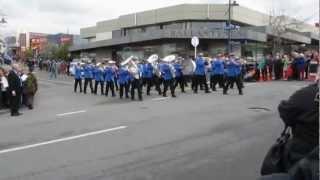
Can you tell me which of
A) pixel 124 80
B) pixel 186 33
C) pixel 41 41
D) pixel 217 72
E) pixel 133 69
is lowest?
pixel 124 80

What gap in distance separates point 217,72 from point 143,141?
1275 centimetres

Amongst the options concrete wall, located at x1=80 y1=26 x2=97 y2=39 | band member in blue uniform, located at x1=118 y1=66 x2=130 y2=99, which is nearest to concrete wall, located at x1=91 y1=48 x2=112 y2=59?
concrete wall, located at x1=80 y1=26 x2=97 y2=39

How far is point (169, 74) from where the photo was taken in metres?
22.5

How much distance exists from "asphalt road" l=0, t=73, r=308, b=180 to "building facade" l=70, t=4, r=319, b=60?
28.7 metres

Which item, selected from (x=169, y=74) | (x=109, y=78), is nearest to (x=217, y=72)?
(x=169, y=74)

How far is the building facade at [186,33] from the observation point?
53.2 metres

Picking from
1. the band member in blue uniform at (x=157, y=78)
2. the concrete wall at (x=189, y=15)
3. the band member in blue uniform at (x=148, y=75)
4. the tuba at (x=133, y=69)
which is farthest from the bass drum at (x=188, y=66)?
the concrete wall at (x=189, y=15)

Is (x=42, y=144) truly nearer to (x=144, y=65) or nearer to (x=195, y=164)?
(x=195, y=164)

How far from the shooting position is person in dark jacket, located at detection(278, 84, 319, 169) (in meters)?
3.80

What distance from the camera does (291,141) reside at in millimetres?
3967

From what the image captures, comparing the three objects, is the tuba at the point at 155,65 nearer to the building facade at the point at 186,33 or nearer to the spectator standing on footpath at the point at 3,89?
the spectator standing on footpath at the point at 3,89

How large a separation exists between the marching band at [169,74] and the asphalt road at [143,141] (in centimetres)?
354

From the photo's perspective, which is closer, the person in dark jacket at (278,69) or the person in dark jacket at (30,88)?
the person in dark jacket at (30,88)

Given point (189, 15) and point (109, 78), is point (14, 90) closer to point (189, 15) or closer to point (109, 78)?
point (109, 78)
